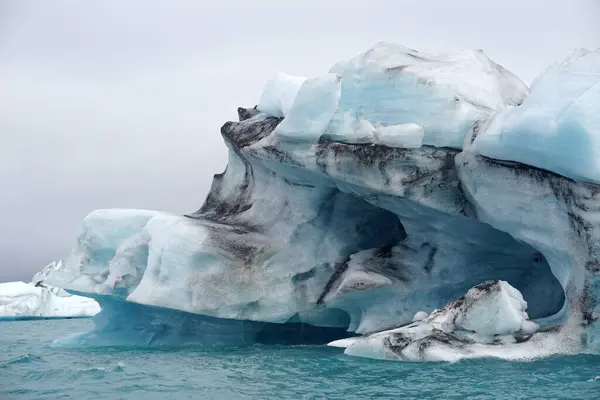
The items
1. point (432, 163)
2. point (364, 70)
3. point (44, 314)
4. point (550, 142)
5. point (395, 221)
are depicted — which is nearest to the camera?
point (550, 142)

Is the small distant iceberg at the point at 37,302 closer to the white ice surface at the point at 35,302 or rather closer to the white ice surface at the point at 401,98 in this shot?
the white ice surface at the point at 35,302

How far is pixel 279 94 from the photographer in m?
12.4

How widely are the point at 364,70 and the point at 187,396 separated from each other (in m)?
5.90

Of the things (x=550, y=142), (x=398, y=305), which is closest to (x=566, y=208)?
(x=550, y=142)

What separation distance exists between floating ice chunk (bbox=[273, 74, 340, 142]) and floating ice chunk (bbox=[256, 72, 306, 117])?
59.6 inches

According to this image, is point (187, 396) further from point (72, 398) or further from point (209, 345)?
point (209, 345)

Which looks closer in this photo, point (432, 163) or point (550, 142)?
point (550, 142)

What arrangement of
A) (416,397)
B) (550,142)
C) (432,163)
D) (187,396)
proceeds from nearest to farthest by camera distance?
(416,397) < (187,396) < (550,142) < (432,163)

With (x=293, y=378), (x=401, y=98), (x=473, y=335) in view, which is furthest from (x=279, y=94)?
(x=293, y=378)

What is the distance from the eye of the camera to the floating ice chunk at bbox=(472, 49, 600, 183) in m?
8.02

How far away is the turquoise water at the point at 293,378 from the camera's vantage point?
21.4ft

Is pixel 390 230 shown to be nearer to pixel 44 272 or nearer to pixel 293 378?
pixel 293 378

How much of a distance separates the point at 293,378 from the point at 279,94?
6189 millimetres

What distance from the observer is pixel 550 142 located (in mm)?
8180
